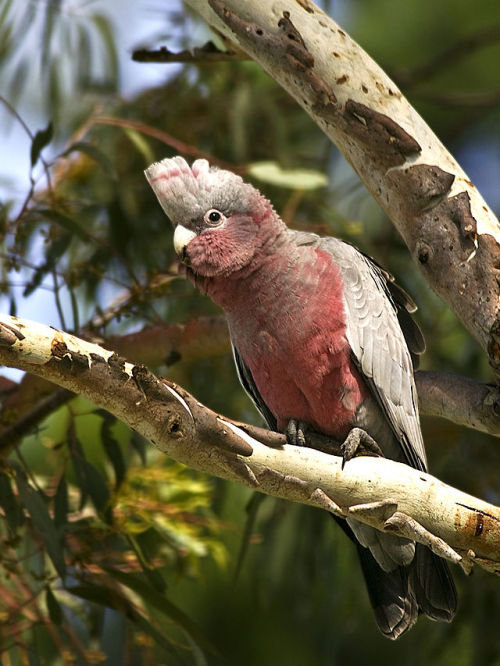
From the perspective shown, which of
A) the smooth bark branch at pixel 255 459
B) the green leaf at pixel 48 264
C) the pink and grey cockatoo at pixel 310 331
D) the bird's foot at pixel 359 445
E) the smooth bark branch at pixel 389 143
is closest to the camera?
the smooth bark branch at pixel 255 459

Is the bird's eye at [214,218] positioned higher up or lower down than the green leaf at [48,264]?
higher up

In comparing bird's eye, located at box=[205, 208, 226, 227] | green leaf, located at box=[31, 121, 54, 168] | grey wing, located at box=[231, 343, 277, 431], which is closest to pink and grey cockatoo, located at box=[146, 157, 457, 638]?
bird's eye, located at box=[205, 208, 226, 227]

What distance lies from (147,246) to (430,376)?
1460mm

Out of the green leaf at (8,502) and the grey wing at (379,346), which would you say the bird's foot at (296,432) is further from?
the green leaf at (8,502)

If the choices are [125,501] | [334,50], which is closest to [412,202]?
[334,50]

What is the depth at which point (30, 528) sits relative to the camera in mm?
2387

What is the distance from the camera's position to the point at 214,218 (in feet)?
7.18

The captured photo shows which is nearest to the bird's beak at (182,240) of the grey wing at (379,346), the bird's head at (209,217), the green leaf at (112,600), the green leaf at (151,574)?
the bird's head at (209,217)

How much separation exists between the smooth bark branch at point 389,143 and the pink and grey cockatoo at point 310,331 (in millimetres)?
264

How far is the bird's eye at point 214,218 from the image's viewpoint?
2182 mm

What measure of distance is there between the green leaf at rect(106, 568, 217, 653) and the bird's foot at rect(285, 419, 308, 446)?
20.7 inches

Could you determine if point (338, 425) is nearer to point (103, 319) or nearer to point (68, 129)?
point (103, 319)

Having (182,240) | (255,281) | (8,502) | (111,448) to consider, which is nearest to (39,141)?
(182,240)

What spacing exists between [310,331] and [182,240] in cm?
41
